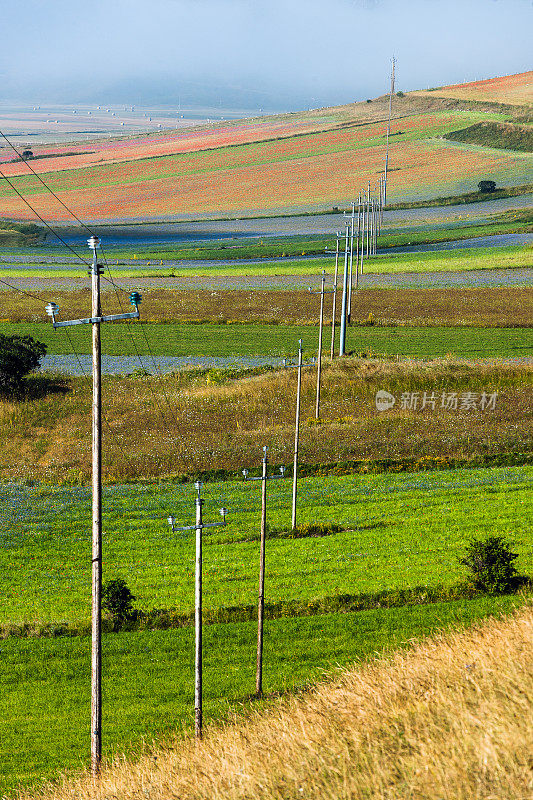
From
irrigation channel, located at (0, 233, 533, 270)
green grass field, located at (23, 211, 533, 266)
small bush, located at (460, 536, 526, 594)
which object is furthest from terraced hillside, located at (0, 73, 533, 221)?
small bush, located at (460, 536, 526, 594)

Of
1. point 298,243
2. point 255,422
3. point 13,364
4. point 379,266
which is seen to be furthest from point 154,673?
point 298,243

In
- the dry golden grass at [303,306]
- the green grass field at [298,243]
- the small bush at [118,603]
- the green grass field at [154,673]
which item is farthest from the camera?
the green grass field at [298,243]

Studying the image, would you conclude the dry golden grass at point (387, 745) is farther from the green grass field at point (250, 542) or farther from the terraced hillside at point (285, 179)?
the terraced hillside at point (285, 179)

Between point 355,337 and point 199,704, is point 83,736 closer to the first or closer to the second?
point 199,704

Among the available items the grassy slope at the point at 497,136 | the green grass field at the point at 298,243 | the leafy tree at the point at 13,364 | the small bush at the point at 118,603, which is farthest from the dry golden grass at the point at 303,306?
the grassy slope at the point at 497,136

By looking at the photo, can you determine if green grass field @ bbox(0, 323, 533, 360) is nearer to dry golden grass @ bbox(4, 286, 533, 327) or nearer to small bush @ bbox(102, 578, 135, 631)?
dry golden grass @ bbox(4, 286, 533, 327)

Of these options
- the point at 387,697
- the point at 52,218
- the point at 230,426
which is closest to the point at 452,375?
the point at 230,426
